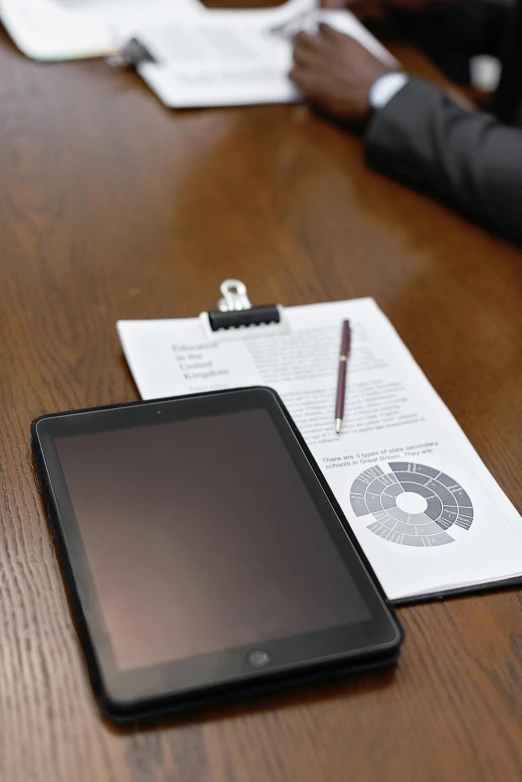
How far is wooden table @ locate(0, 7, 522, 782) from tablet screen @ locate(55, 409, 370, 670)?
38 millimetres

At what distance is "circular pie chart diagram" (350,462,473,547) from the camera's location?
20.9 inches

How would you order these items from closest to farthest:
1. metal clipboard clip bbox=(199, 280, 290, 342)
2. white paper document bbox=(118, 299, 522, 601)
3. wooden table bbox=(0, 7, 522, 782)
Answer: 1. wooden table bbox=(0, 7, 522, 782)
2. white paper document bbox=(118, 299, 522, 601)
3. metal clipboard clip bbox=(199, 280, 290, 342)

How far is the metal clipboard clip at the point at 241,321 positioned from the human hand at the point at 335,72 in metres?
0.44

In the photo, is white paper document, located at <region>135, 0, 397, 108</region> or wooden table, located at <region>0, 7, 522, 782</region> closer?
wooden table, located at <region>0, 7, 522, 782</region>

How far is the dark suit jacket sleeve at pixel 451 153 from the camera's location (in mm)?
886

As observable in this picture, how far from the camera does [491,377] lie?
2.31ft

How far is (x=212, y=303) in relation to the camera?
741 mm

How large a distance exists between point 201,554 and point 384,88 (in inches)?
29.9

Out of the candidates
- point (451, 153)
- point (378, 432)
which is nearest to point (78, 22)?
point (451, 153)

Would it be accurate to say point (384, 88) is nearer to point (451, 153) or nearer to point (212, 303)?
point (451, 153)

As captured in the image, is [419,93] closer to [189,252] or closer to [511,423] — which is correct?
[189,252]

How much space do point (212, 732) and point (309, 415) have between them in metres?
0.27

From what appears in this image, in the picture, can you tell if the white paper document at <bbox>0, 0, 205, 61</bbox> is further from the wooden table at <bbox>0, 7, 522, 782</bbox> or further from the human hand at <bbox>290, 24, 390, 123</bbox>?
the human hand at <bbox>290, 24, 390, 123</bbox>

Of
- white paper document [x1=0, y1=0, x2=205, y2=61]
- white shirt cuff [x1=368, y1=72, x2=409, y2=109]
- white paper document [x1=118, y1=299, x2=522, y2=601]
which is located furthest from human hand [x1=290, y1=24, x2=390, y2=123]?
white paper document [x1=118, y1=299, x2=522, y2=601]
